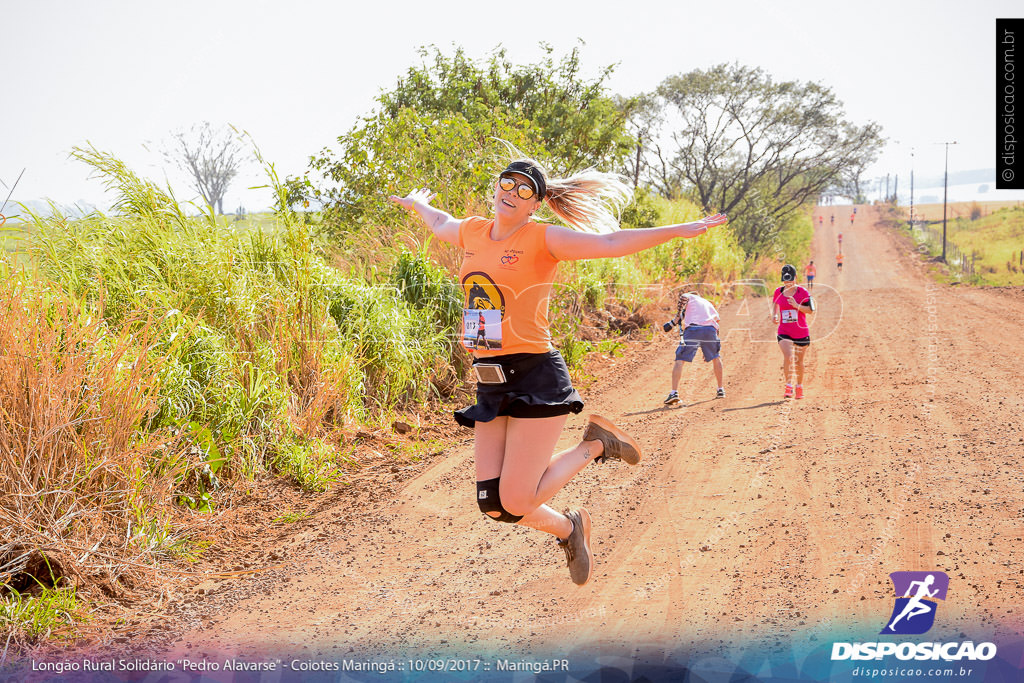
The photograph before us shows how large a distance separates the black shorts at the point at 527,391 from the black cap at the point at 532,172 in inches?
33.5

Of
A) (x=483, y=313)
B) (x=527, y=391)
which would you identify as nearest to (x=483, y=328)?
(x=483, y=313)

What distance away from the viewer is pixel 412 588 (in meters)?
4.88

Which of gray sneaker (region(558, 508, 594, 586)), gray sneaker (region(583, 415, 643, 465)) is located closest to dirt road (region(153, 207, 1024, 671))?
gray sneaker (region(558, 508, 594, 586))

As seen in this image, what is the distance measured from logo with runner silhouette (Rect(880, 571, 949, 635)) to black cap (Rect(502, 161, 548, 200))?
2939mm

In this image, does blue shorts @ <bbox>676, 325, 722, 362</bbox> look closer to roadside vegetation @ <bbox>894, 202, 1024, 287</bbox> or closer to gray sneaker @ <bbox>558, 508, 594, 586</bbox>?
gray sneaker @ <bbox>558, 508, 594, 586</bbox>

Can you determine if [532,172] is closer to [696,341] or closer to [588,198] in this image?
[588,198]

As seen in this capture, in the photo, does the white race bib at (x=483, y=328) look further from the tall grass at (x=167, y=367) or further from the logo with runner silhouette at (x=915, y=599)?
the tall grass at (x=167, y=367)

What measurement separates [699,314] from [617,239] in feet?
23.7

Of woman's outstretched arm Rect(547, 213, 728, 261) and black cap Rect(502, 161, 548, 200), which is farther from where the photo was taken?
black cap Rect(502, 161, 548, 200)

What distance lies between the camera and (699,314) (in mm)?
10273

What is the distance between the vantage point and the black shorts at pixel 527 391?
11.8ft

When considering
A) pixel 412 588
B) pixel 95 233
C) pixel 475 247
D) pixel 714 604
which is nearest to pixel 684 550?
pixel 714 604

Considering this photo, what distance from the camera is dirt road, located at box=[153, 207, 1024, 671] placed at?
13.6 ft

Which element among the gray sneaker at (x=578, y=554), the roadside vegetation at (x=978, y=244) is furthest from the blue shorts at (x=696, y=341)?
the roadside vegetation at (x=978, y=244)
